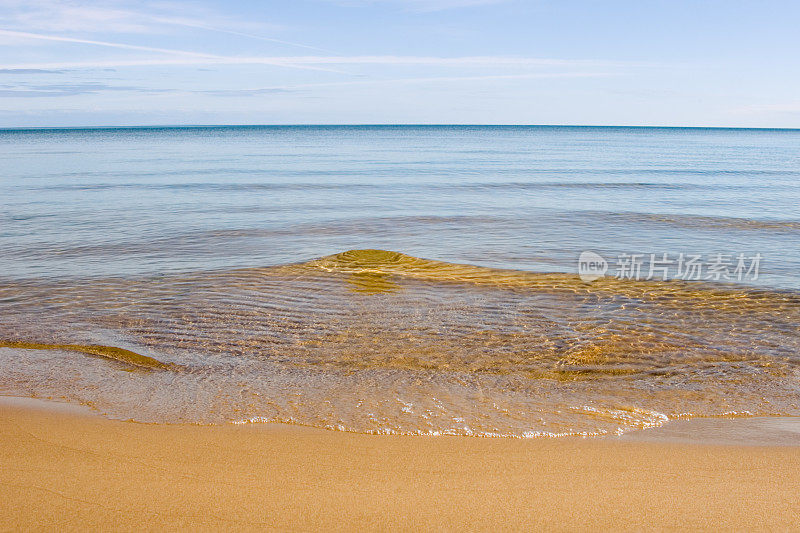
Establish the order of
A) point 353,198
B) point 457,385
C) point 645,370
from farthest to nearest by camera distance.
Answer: point 353,198 → point 645,370 → point 457,385

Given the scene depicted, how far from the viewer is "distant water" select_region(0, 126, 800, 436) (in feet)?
16.3

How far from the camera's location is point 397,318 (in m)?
7.48

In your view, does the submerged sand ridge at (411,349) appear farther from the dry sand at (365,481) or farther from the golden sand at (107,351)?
the dry sand at (365,481)

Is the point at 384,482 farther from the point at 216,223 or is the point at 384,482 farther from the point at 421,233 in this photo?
the point at 216,223

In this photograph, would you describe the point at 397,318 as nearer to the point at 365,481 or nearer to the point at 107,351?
the point at 107,351

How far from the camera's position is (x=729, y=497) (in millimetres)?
3479

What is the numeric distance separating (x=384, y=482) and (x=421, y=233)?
10993 mm

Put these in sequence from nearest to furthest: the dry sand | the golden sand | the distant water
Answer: the dry sand
the distant water
the golden sand

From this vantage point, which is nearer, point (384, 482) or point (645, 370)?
point (384, 482)

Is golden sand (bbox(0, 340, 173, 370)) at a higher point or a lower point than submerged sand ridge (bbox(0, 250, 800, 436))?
lower

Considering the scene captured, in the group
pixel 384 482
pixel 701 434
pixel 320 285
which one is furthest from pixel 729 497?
pixel 320 285

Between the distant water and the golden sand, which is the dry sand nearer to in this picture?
the distant water

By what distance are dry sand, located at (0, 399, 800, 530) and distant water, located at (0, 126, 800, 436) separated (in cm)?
37

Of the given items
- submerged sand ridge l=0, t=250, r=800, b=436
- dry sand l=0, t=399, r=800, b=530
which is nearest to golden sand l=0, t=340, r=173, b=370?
submerged sand ridge l=0, t=250, r=800, b=436
